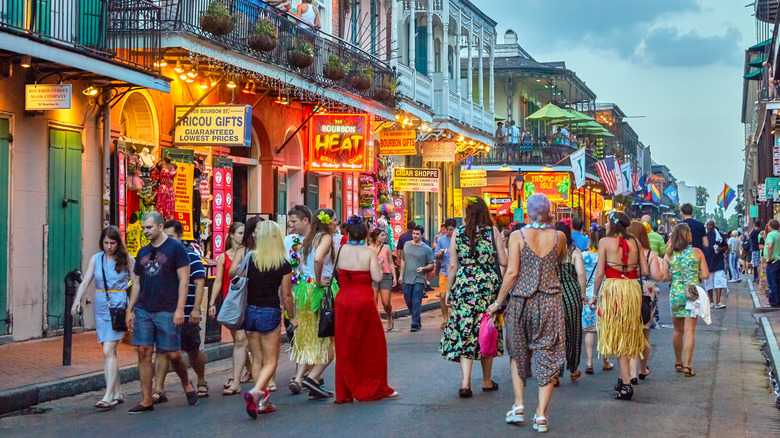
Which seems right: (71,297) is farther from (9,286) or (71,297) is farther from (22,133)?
(22,133)

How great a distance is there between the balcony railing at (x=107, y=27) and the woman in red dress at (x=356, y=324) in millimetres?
5816

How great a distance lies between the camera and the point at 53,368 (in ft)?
36.2

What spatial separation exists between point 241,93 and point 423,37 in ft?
39.6

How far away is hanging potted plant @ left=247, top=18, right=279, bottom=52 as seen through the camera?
659 inches

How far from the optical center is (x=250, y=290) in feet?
29.1

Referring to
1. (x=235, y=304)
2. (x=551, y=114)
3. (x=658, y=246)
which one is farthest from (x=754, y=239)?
(x=235, y=304)

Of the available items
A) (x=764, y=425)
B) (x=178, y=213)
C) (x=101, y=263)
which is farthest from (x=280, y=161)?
(x=764, y=425)

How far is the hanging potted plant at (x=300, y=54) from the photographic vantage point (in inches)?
723

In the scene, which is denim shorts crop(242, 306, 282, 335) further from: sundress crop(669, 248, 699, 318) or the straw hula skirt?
sundress crop(669, 248, 699, 318)

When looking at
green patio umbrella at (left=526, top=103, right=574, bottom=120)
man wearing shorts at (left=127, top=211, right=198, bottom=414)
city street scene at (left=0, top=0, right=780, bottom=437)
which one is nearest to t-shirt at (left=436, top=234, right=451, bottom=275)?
city street scene at (left=0, top=0, right=780, bottom=437)

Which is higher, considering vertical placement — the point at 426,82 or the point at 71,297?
the point at 426,82

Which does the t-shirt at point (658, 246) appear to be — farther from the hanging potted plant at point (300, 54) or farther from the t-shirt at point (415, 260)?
the hanging potted plant at point (300, 54)

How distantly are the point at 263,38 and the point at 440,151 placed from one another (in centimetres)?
1423

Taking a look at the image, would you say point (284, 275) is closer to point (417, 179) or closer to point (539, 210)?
point (539, 210)
